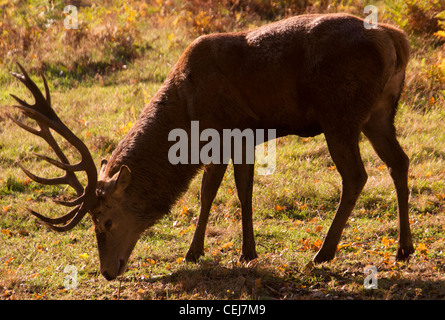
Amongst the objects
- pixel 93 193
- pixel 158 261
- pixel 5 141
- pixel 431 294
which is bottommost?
pixel 431 294

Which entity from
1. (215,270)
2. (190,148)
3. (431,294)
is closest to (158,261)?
(215,270)

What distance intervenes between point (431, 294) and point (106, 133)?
608 centimetres

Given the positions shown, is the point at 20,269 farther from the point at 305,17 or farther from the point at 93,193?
the point at 305,17

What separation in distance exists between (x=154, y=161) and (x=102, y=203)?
0.66 m

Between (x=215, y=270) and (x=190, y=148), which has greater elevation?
(x=190, y=148)

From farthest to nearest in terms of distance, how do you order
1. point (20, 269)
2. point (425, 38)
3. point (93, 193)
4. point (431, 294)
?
point (425, 38)
point (20, 269)
point (93, 193)
point (431, 294)

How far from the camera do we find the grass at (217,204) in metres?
5.92

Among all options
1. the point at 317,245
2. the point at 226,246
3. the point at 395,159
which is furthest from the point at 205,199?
the point at 395,159

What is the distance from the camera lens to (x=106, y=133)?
10.0 m

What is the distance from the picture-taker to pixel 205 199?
673 cm

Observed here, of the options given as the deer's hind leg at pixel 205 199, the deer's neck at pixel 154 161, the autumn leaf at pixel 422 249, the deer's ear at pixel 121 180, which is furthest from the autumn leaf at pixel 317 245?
the deer's ear at pixel 121 180

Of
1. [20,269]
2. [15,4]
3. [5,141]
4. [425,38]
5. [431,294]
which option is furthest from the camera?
[15,4]

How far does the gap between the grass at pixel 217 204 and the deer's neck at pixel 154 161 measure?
702mm

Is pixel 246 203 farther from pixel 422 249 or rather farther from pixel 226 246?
pixel 422 249
